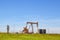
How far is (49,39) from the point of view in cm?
3831

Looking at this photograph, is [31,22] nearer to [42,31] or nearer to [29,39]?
[42,31]

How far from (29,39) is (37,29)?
71.1 ft

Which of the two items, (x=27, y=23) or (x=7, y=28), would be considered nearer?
(x=7, y=28)

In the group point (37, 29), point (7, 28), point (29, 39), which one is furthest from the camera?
point (37, 29)

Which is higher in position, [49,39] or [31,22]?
[31,22]

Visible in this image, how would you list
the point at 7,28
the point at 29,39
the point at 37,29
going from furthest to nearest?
the point at 37,29
the point at 7,28
the point at 29,39

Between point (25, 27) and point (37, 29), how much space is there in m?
4.81

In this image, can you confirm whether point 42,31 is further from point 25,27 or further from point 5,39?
point 5,39

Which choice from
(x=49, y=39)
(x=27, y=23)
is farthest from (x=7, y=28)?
(x=49, y=39)

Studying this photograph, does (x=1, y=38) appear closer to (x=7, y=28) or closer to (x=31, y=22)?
(x=7, y=28)

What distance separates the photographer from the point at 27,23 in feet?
196

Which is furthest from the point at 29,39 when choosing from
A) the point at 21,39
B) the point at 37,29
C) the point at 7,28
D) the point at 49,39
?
the point at 37,29

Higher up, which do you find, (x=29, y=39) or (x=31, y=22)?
(x=31, y=22)

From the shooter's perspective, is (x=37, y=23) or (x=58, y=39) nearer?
(x=58, y=39)
